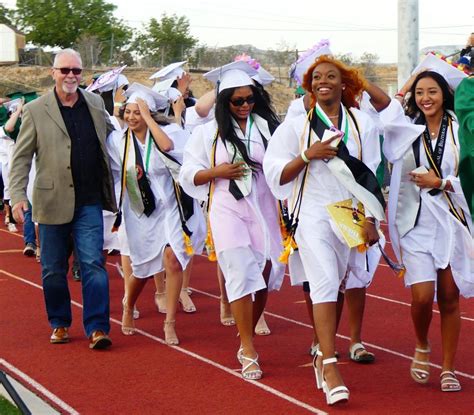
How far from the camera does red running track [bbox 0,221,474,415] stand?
7.04 m

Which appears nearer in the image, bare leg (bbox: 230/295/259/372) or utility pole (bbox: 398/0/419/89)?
bare leg (bbox: 230/295/259/372)

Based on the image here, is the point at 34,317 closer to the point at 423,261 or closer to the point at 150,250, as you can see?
the point at 150,250

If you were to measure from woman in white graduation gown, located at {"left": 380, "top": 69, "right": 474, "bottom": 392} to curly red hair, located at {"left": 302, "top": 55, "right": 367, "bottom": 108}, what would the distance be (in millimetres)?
235

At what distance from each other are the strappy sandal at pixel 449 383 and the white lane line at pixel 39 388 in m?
2.20

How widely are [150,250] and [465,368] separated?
279 cm

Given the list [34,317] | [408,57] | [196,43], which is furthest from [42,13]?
[34,317]

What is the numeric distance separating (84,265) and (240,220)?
1.56 metres

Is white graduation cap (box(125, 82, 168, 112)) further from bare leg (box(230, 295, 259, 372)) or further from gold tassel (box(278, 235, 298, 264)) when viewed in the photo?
gold tassel (box(278, 235, 298, 264))

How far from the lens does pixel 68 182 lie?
8828 mm

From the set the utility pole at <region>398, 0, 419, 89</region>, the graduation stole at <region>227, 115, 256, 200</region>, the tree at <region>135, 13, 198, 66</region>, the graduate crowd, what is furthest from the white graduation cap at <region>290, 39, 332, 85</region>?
the tree at <region>135, 13, 198, 66</region>

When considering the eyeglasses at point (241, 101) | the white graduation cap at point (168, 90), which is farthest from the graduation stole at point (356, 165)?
the white graduation cap at point (168, 90)

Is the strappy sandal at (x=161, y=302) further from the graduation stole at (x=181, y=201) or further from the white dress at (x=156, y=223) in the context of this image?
the graduation stole at (x=181, y=201)

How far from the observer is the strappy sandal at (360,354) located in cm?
810

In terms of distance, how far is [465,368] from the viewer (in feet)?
25.9
